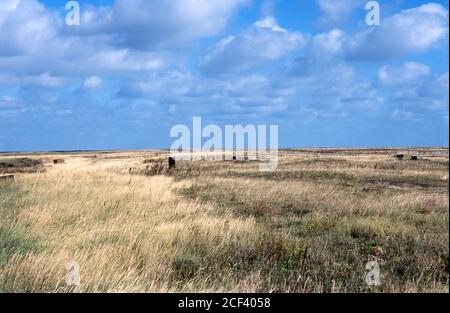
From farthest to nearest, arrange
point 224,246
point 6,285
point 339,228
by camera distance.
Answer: point 339,228, point 224,246, point 6,285

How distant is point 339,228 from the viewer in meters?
9.92

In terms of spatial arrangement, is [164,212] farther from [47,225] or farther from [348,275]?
→ [348,275]

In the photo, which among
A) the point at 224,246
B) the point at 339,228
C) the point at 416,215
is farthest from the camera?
the point at 416,215

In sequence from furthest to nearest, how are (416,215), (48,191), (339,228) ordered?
(48,191)
(416,215)
(339,228)

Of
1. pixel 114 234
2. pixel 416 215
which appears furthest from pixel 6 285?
pixel 416 215

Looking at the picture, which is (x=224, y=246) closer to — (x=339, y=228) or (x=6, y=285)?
(x=339, y=228)

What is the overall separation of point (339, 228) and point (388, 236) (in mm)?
1112

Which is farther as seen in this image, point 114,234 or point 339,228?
point 339,228
